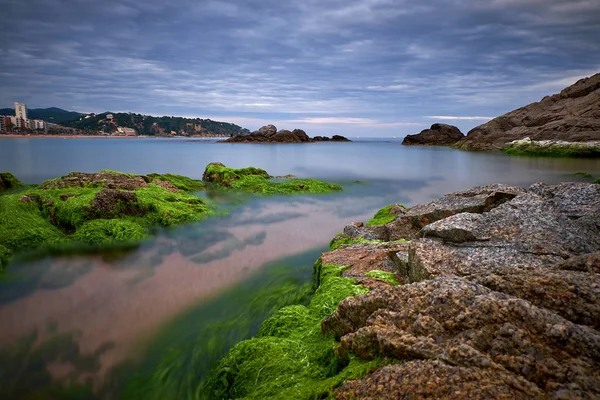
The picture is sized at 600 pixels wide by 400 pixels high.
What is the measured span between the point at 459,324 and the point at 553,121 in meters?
79.3

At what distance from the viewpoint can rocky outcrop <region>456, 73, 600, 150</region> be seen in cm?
5543

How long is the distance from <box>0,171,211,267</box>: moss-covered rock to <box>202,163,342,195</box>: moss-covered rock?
6.85 metres

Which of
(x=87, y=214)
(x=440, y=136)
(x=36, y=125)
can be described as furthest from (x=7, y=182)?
(x=36, y=125)

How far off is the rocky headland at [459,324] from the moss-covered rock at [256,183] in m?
15.1

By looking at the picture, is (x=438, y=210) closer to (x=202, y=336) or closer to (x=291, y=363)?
(x=291, y=363)

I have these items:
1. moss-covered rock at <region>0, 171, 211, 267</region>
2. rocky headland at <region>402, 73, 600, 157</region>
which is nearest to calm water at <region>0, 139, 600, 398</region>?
moss-covered rock at <region>0, 171, 211, 267</region>

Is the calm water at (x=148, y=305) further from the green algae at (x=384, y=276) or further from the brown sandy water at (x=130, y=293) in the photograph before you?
the green algae at (x=384, y=276)

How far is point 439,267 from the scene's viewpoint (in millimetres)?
4758

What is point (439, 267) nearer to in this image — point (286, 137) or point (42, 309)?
point (42, 309)

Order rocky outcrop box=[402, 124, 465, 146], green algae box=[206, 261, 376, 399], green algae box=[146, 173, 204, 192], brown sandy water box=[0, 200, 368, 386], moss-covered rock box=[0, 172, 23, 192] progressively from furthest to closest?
rocky outcrop box=[402, 124, 465, 146] → green algae box=[146, 173, 204, 192] → moss-covered rock box=[0, 172, 23, 192] → brown sandy water box=[0, 200, 368, 386] → green algae box=[206, 261, 376, 399]

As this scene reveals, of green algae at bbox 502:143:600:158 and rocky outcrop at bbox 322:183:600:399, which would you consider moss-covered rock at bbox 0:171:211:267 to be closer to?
rocky outcrop at bbox 322:183:600:399

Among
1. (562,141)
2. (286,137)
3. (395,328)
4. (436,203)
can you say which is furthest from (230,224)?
(286,137)

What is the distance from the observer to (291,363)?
396 cm

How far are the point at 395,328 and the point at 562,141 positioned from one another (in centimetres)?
6502
